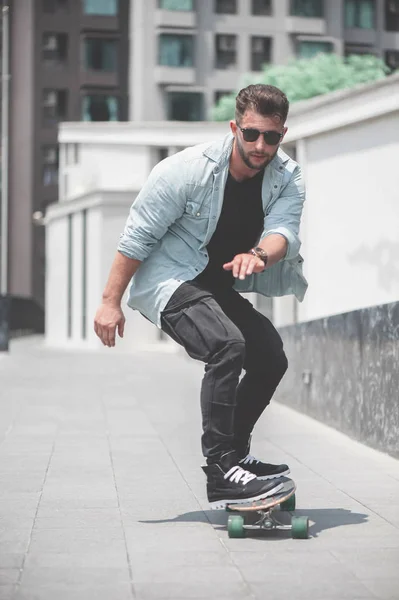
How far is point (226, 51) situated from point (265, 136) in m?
61.7

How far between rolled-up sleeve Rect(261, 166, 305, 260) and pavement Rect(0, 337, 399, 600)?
1208mm

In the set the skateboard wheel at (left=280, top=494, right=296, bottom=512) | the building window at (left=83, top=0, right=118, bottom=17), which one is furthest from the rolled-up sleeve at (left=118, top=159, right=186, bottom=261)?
the building window at (left=83, top=0, right=118, bottom=17)

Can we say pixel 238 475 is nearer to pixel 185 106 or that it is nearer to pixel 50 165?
pixel 185 106

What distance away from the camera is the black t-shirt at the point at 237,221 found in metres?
5.91

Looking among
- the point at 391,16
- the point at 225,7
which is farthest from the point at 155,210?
the point at 391,16

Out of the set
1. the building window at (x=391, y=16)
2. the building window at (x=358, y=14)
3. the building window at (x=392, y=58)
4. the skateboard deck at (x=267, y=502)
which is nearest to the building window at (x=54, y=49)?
the building window at (x=358, y=14)

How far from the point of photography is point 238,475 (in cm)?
577

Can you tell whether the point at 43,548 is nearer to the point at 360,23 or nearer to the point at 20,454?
the point at 20,454

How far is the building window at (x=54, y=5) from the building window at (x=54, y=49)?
1.27 m

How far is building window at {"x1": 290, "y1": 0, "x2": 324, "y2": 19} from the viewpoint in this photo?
6675cm

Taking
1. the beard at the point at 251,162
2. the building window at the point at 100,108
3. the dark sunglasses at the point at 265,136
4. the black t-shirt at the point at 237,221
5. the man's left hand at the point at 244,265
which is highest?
the building window at the point at 100,108

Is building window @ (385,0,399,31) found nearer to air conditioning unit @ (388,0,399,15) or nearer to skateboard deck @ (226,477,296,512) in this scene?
air conditioning unit @ (388,0,399,15)

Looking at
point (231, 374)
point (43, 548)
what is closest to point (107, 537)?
point (43, 548)

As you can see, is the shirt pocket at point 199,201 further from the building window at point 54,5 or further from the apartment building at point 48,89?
the building window at point 54,5
